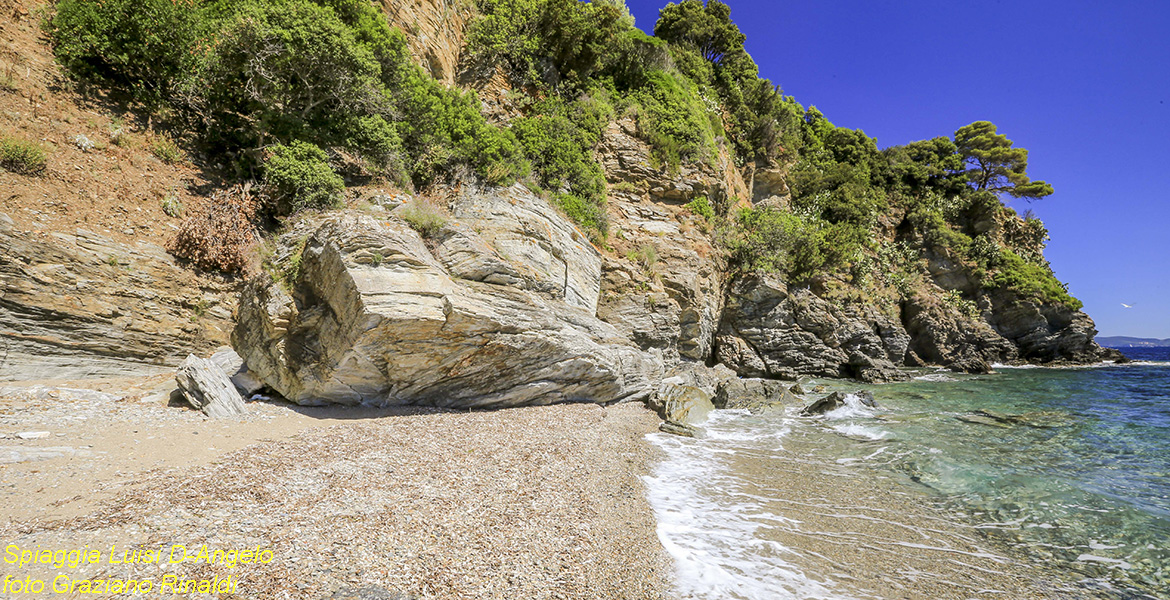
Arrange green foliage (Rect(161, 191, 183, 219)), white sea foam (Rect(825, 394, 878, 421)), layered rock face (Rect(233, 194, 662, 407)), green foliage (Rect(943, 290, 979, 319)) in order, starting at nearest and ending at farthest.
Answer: layered rock face (Rect(233, 194, 662, 407)) → green foliage (Rect(161, 191, 183, 219)) → white sea foam (Rect(825, 394, 878, 421)) → green foliage (Rect(943, 290, 979, 319))

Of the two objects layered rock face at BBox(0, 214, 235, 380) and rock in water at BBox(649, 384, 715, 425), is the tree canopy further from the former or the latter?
layered rock face at BBox(0, 214, 235, 380)

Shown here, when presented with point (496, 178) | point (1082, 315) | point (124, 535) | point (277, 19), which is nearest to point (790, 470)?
point (124, 535)

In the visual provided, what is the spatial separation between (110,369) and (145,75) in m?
8.15

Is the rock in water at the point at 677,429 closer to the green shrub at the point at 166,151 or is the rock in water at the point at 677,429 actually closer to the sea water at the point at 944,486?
the sea water at the point at 944,486

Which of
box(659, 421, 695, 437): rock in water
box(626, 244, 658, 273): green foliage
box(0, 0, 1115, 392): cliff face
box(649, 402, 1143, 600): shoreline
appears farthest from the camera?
box(626, 244, 658, 273): green foliage

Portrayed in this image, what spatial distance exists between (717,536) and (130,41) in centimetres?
1680

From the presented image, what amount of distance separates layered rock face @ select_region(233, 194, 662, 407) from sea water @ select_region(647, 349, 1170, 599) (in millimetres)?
3744

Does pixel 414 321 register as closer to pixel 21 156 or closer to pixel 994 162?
pixel 21 156

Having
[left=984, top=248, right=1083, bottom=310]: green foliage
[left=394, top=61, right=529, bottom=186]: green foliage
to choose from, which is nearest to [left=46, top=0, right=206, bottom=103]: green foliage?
[left=394, top=61, right=529, bottom=186]: green foliage

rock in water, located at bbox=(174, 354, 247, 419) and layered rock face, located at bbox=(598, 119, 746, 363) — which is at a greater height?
layered rock face, located at bbox=(598, 119, 746, 363)

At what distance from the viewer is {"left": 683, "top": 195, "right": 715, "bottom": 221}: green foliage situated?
19.7 m

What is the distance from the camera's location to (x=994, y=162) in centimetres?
3556

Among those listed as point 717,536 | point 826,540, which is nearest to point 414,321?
point 717,536

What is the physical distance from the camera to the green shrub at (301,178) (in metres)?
9.48
